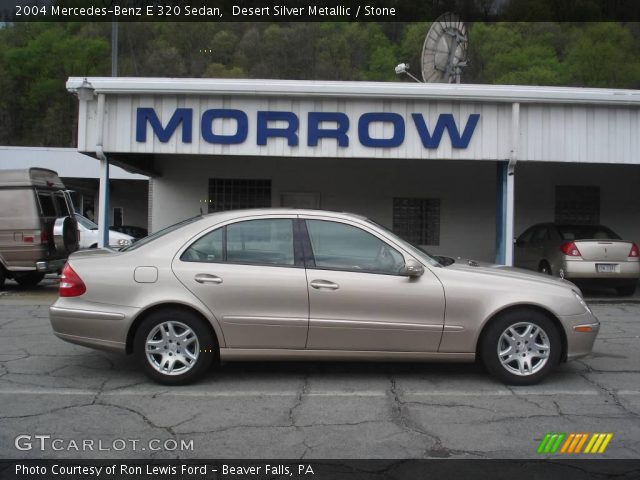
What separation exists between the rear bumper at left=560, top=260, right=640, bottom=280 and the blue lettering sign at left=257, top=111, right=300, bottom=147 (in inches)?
216

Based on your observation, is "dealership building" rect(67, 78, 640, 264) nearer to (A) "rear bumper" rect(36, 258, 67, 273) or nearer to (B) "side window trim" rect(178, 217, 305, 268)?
(A) "rear bumper" rect(36, 258, 67, 273)

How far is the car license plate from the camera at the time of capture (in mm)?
11406

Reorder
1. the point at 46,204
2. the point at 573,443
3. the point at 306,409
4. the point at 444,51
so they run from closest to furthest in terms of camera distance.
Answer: the point at 573,443 → the point at 306,409 → the point at 46,204 → the point at 444,51

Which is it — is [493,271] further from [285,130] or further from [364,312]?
[285,130]

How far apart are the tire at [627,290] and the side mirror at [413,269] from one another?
8.31 m

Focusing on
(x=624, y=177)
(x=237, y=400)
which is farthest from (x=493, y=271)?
(x=624, y=177)

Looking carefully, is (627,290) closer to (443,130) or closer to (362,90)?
(443,130)

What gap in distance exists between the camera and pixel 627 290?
39.9 feet

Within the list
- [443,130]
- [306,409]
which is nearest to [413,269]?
[306,409]

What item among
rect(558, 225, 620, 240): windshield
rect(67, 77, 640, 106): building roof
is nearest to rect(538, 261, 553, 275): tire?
rect(558, 225, 620, 240): windshield

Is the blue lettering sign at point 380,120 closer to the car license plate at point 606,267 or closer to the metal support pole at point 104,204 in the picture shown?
the car license plate at point 606,267

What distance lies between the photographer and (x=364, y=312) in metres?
5.33

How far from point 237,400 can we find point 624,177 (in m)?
13.4

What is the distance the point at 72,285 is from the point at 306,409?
2.33 m
